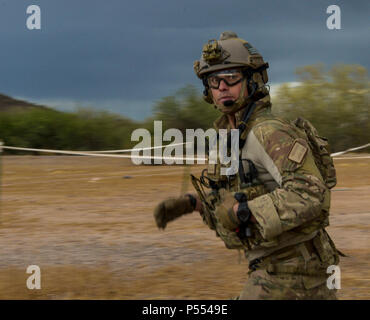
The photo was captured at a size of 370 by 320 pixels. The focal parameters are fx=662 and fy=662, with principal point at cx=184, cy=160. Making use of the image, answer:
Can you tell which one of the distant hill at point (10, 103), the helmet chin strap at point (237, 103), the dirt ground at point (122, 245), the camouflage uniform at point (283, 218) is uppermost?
the distant hill at point (10, 103)

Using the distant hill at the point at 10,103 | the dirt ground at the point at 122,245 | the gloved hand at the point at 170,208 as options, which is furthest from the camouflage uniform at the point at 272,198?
the distant hill at the point at 10,103

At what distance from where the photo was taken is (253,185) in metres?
3.17

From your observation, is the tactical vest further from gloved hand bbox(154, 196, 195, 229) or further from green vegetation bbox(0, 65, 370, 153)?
green vegetation bbox(0, 65, 370, 153)

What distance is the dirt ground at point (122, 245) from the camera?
5.98 metres

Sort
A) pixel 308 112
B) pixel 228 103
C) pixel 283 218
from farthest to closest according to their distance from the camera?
pixel 308 112
pixel 228 103
pixel 283 218

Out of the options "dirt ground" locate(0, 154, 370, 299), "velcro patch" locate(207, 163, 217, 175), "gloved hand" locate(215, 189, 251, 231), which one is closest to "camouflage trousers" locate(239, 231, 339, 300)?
"gloved hand" locate(215, 189, 251, 231)

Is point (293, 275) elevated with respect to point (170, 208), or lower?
lower

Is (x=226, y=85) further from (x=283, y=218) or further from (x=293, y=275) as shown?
(x=293, y=275)

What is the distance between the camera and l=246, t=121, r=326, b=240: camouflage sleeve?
114 inches

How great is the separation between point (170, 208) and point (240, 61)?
0.89 m

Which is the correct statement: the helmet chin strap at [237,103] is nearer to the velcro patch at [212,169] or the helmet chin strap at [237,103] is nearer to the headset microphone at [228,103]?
the headset microphone at [228,103]

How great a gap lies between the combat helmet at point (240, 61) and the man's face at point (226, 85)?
3 centimetres

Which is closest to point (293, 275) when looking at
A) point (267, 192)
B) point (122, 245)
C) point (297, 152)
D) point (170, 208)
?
point (267, 192)
